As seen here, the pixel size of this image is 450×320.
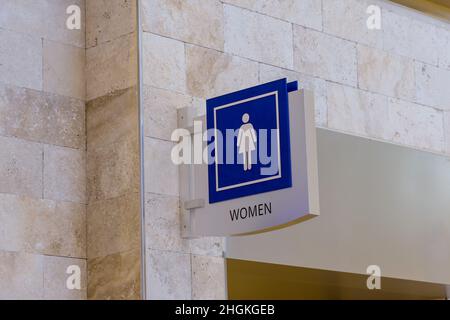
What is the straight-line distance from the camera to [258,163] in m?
7.13

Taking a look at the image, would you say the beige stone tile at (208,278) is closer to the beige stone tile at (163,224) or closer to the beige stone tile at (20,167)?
the beige stone tile at (163,224)

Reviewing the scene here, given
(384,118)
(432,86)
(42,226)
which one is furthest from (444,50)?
(42,226)

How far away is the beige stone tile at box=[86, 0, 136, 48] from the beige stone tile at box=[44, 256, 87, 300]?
1.47 m

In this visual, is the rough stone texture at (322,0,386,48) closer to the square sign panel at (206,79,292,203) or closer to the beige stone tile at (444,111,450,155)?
the beige stone tile at (444,111,450,155)

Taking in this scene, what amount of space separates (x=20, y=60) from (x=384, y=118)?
2.93 m

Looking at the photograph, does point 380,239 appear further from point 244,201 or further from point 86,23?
point 86,23

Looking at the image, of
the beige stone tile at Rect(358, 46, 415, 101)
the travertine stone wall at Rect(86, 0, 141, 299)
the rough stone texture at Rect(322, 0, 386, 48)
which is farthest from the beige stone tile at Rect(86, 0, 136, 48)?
the beige stone tile at Rect(358, 46, 415, 101)

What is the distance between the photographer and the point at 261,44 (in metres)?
8.41

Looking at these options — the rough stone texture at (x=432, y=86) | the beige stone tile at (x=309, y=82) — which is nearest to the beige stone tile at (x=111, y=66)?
the beige stone tile at (x=309, y=82)

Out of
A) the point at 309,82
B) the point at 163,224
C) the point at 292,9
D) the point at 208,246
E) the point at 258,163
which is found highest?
the point at 292,9

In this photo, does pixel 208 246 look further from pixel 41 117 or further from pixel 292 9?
pixel 292 9

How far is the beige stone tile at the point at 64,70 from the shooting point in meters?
7.80

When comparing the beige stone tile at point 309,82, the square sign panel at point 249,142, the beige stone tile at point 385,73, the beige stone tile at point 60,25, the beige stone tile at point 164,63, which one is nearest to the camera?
the square sign panel at point 249,142

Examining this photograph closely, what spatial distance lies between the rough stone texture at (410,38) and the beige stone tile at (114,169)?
2.63 metres
